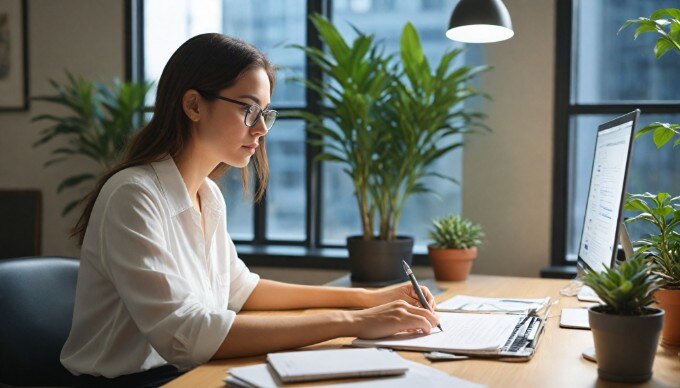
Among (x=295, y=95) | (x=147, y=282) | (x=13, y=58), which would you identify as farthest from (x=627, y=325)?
(x=13, y=58)

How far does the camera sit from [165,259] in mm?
1384

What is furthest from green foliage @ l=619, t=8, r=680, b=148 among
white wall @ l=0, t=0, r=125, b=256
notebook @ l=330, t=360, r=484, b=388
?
white wall @ l=0, t=0, r=125, b=256

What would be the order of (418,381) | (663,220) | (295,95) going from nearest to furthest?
(418,381)
(663,220)
(295,95)

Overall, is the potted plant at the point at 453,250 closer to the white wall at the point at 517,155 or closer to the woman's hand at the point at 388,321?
the white wall at the point at 517,155

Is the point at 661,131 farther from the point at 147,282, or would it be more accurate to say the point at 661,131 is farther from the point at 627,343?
the point at 147,282

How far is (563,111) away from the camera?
325 cm

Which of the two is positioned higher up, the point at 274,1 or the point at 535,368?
the point at 274,1

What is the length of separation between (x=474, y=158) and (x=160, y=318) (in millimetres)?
2285

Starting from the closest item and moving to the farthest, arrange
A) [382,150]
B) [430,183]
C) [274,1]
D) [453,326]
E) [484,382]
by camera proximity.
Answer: [484,382] → [453,326] → [382,150] → [430,183] → [274,1]

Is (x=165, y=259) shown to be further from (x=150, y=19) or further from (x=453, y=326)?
(x=150, y=19)

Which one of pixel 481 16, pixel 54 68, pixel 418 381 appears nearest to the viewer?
pixel 418 381

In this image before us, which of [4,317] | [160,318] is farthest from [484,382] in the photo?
[4,317]

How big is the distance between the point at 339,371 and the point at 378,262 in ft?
4.91

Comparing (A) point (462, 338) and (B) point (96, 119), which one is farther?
(B) point (96, 119)
